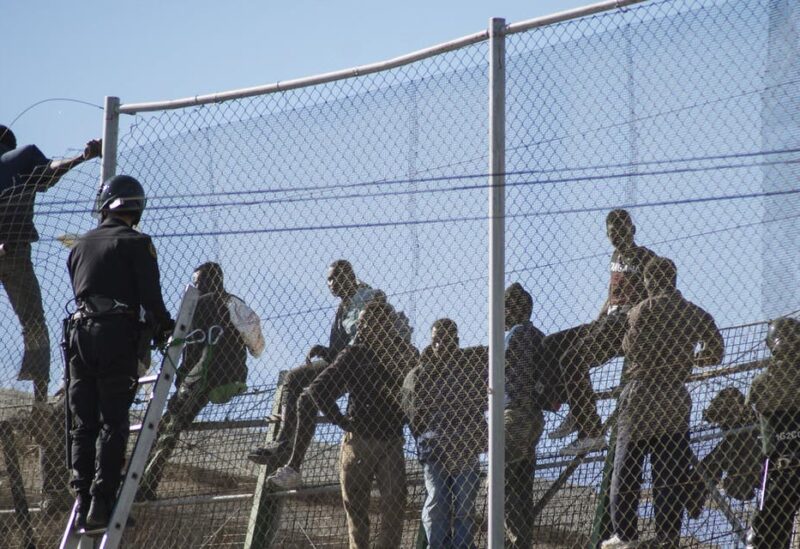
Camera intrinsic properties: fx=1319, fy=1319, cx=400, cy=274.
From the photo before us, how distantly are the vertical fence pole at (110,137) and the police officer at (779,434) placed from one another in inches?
168

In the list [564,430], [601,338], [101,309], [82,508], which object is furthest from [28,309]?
[601,338]

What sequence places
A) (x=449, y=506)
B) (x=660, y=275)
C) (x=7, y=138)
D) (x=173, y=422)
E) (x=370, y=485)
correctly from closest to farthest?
(x=660, y=275), (x=449, y=506), (x=370, y=485), (x=173, y=422), (x=7, y=138)

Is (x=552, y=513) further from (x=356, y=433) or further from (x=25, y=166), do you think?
(x=25, y=166)

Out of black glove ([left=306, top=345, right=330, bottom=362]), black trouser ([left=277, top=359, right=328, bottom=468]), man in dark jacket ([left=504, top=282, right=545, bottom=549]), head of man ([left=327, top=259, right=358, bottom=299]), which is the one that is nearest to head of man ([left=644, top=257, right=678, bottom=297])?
man in dark jacket ([left=504, top=282, right=545, bottom=549])

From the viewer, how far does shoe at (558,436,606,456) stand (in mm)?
6914

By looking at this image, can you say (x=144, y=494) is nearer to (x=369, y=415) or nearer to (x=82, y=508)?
(x=82, y=508)

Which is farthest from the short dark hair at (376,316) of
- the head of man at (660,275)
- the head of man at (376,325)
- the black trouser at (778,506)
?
the black trouser at (778,506)

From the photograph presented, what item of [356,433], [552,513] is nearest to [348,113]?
[356,433]

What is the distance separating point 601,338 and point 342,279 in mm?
1542

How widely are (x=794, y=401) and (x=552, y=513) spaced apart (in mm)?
1572

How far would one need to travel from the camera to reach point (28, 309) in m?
8.87

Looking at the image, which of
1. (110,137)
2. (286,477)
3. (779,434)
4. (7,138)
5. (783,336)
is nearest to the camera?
(783,336)

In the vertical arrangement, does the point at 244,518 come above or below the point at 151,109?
below

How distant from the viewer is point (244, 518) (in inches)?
332
